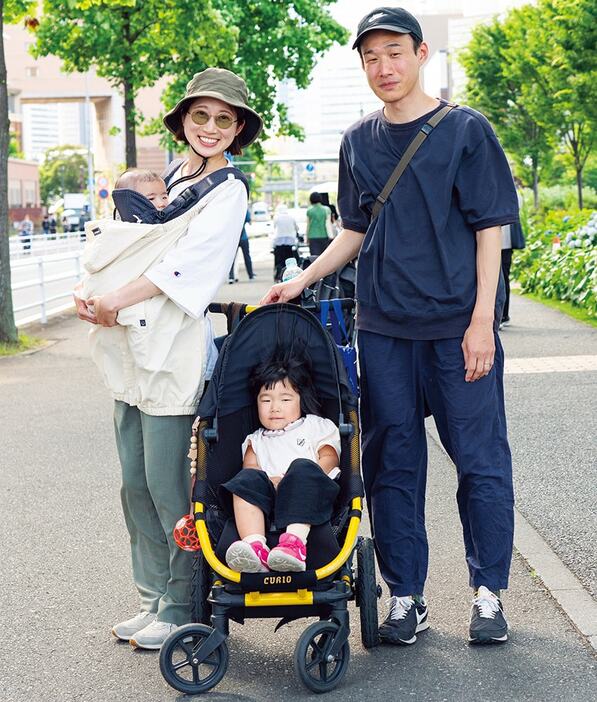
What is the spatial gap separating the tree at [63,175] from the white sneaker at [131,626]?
4990 inches

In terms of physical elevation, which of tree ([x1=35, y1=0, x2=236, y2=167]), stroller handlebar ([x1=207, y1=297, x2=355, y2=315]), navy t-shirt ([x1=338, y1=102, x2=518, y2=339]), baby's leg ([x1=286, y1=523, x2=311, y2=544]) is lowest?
baby's leg ([x1=286, y1=523, x2=311, y2=544])

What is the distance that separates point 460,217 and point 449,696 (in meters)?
1.59

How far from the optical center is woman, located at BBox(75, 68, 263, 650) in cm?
414

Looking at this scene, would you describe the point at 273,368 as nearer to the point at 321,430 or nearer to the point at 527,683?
the point at 321,430

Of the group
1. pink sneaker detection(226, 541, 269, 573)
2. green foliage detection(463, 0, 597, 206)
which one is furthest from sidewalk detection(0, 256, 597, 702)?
green foliage detection(463, 0, 597, 206)

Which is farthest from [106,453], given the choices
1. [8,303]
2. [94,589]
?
[8,303]

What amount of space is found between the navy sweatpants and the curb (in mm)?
345

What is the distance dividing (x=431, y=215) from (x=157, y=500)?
4.48 feet

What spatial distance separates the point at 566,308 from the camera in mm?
16891

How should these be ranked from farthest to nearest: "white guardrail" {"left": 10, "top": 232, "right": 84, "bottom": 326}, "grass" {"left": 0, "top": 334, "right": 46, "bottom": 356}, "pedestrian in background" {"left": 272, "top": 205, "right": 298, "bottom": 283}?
"pedestrian in background" {"left": 272, "top": 205, "right": 298, "bottom": 283} < "white guardrail" {"left": 10, "top": 232, "right": 84, "bottom": 326} < "grass" {"left": 0, "top": 334, "right": 46, "bottom": 356}

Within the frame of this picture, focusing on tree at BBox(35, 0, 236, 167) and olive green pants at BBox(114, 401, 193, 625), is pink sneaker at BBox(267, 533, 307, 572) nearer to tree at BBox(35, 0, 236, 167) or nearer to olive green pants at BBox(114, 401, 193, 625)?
olive green pants at BBox(114, 401, 193, 625)

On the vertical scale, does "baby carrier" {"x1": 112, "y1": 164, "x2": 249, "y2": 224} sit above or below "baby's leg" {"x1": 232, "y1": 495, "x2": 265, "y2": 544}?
above

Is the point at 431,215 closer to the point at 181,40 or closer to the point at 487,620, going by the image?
the point at 487,620

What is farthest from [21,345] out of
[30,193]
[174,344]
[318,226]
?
[30,193]
